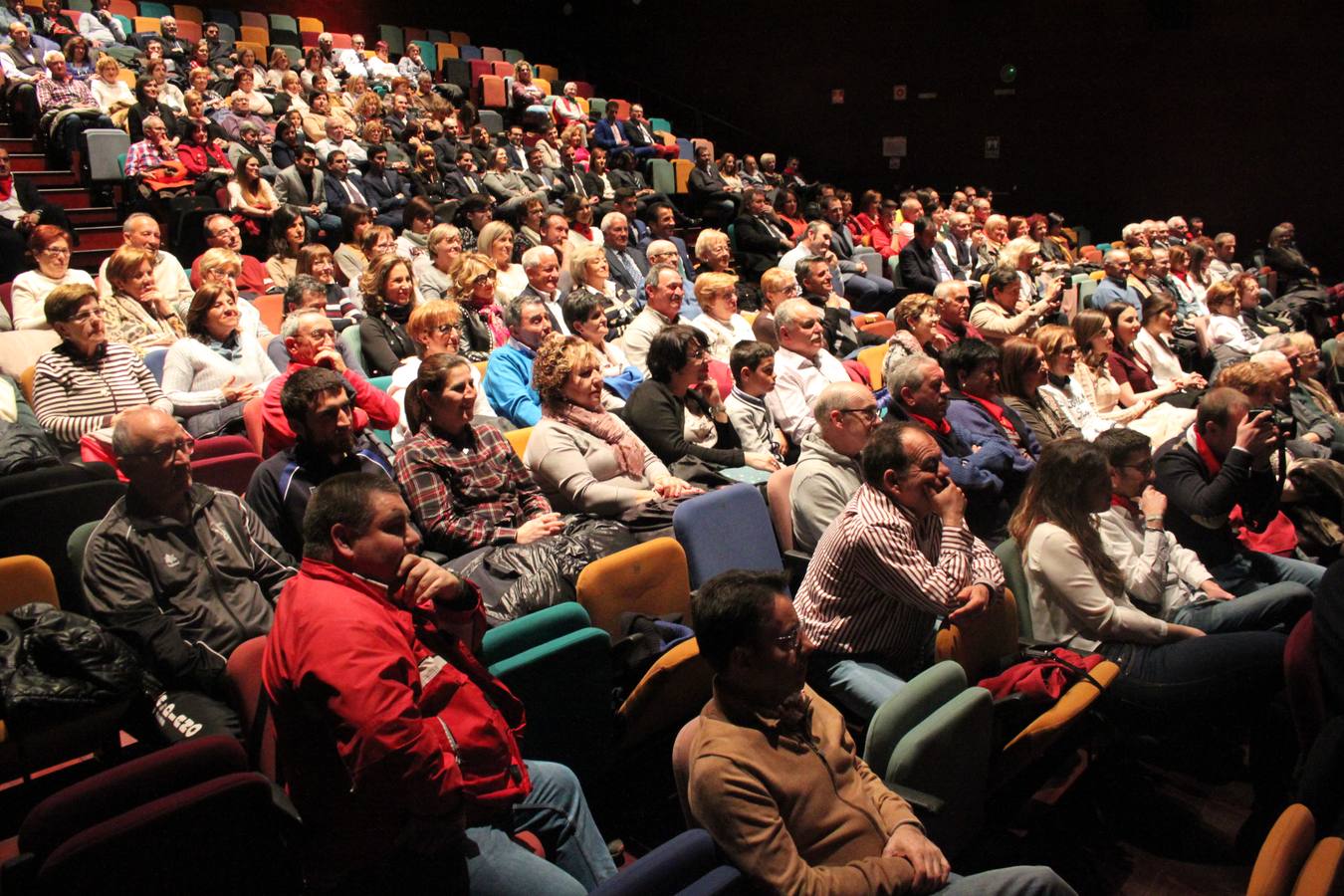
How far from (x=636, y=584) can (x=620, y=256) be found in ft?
14.1

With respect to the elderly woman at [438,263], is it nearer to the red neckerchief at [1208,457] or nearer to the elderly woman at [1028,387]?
the elderly woman at [1028,387]

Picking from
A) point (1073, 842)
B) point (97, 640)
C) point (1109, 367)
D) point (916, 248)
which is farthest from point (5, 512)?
point (916, 248)

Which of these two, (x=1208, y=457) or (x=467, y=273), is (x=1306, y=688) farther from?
(x=467, y=273)

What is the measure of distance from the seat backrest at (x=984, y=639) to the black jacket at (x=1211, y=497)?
3.22 ft

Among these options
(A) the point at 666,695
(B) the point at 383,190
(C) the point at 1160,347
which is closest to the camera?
(A) the point at 666,695

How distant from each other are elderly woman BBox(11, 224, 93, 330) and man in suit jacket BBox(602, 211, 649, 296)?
2.94 m

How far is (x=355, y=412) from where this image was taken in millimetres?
3080

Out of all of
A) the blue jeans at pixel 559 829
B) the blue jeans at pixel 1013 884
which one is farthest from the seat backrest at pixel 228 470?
the blue jeans at pixel 1013 884

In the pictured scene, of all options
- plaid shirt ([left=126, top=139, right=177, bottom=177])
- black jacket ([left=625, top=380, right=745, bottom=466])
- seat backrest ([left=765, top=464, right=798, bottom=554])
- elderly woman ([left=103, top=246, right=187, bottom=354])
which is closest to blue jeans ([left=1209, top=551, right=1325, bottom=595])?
seat backrest ([left=765, top=464, right=798, bottom=554])

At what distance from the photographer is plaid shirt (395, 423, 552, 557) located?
2760 mm

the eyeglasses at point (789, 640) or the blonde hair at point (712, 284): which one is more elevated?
the blonde hair at point (712, 284)

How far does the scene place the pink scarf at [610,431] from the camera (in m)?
3.28

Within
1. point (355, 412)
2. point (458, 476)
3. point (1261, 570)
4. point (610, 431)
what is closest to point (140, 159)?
point (355, 412)

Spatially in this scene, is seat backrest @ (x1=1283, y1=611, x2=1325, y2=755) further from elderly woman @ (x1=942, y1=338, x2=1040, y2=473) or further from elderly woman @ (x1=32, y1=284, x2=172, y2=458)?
elderly woman @ (x1=32, y1=284, x2=172, y2=458)
